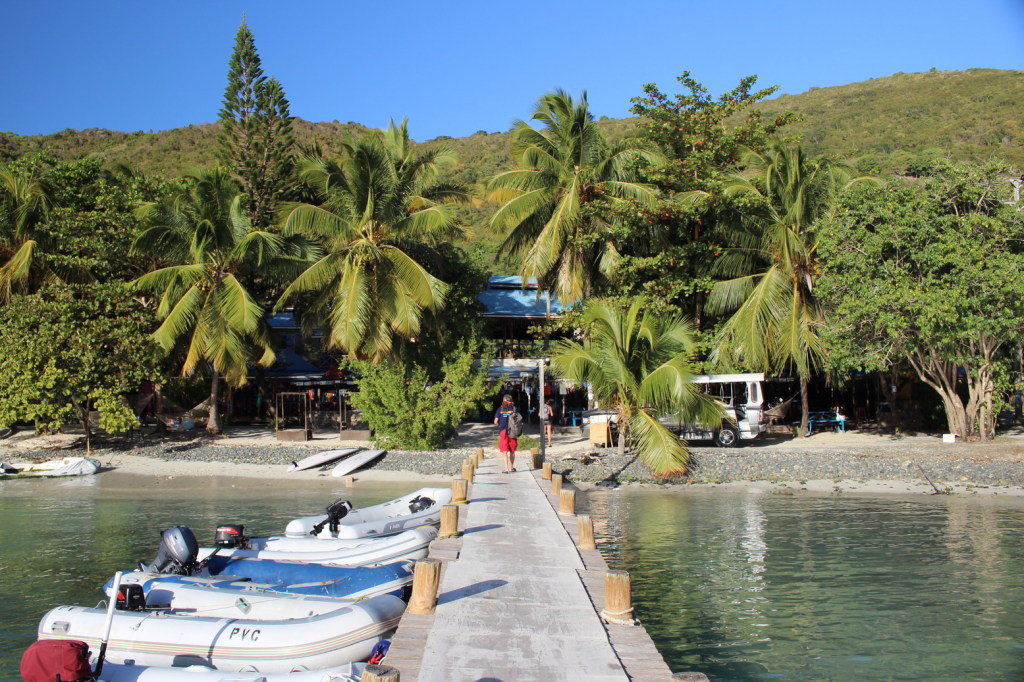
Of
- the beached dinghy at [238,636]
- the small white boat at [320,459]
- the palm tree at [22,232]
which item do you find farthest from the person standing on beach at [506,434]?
the palm tree at [22,232]

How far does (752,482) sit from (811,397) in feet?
43.2

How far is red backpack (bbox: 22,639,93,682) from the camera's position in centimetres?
700

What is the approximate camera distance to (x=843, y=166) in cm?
2912

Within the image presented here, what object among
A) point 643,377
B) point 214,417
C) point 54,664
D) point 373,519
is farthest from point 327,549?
point 214,417

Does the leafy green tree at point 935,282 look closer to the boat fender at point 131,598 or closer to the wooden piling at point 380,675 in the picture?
the boat fender at point 131,598

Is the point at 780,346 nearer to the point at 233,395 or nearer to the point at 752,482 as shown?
the point at 752,482

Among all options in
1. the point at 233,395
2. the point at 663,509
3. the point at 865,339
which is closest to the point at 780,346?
the point at 865,339

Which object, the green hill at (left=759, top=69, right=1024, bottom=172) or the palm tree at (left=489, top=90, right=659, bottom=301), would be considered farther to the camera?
the green hill at (left=759, top=69, right=1024, bottom=172)

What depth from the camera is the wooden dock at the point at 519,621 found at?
20.8 feet

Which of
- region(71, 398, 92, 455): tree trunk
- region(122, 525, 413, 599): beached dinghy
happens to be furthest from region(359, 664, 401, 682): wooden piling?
region(71, 398, 92, 455): tree trunk

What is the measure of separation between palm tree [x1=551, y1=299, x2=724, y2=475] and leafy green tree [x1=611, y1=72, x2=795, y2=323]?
14.1ft

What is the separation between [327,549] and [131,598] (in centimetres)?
347

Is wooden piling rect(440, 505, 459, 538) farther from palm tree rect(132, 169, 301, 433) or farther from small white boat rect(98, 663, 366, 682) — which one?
palm tree rect(132, 169, 301, 433)

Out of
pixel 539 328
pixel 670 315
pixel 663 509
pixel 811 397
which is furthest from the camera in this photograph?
pixel 811 397
